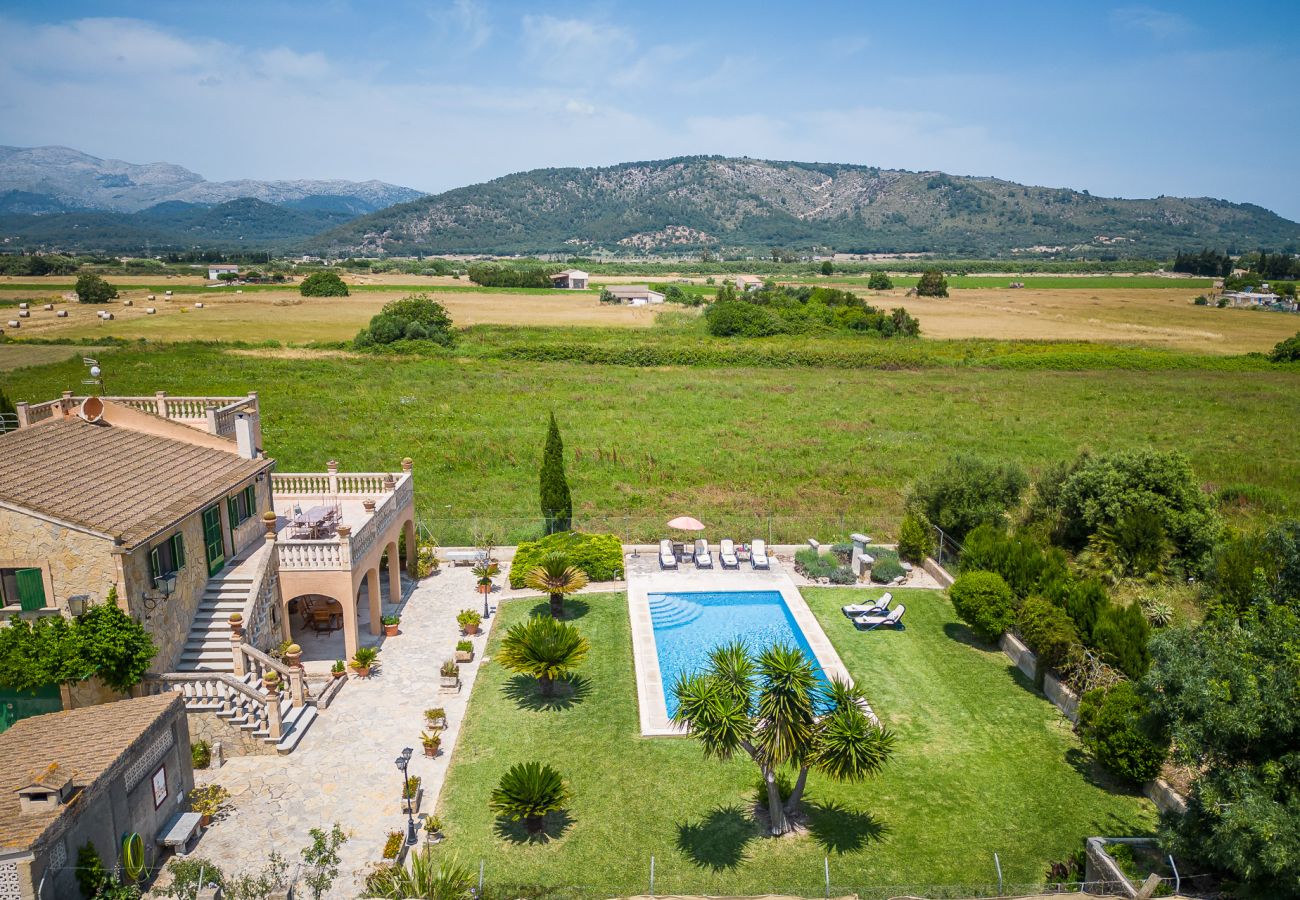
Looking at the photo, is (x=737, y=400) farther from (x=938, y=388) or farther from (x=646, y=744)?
(x=646, y=744)

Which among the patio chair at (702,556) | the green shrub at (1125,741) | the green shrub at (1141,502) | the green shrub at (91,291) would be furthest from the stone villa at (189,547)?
the green shrub at (91,291)

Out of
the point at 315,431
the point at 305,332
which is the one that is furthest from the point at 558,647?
the point at 305,332

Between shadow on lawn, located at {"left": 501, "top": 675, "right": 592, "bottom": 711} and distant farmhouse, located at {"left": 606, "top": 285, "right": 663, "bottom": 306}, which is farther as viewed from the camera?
distant farmhouse, located at {"left": 606, "top": 285, "right": 663, "bottom": 306}

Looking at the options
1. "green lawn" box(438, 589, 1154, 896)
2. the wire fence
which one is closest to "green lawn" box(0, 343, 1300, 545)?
the wire fence

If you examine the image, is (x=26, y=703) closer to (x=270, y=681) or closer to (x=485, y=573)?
(x=270, y=681)

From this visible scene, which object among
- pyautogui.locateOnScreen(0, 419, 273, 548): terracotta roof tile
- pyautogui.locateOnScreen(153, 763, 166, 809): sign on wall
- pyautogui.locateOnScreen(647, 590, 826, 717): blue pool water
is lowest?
pyautogui.locateOnScreen(647, 590, 826, 717): blue pool water

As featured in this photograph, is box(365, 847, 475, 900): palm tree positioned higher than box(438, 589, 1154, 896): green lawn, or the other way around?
box(365, 847, 475, 900): palm tree

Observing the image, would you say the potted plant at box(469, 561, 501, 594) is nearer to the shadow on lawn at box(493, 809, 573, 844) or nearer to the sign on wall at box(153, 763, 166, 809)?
the shadow on lawn at box(493, 809, 573, 844)

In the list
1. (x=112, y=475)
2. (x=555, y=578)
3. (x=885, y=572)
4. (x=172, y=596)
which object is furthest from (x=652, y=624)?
(x=112, y=475)
